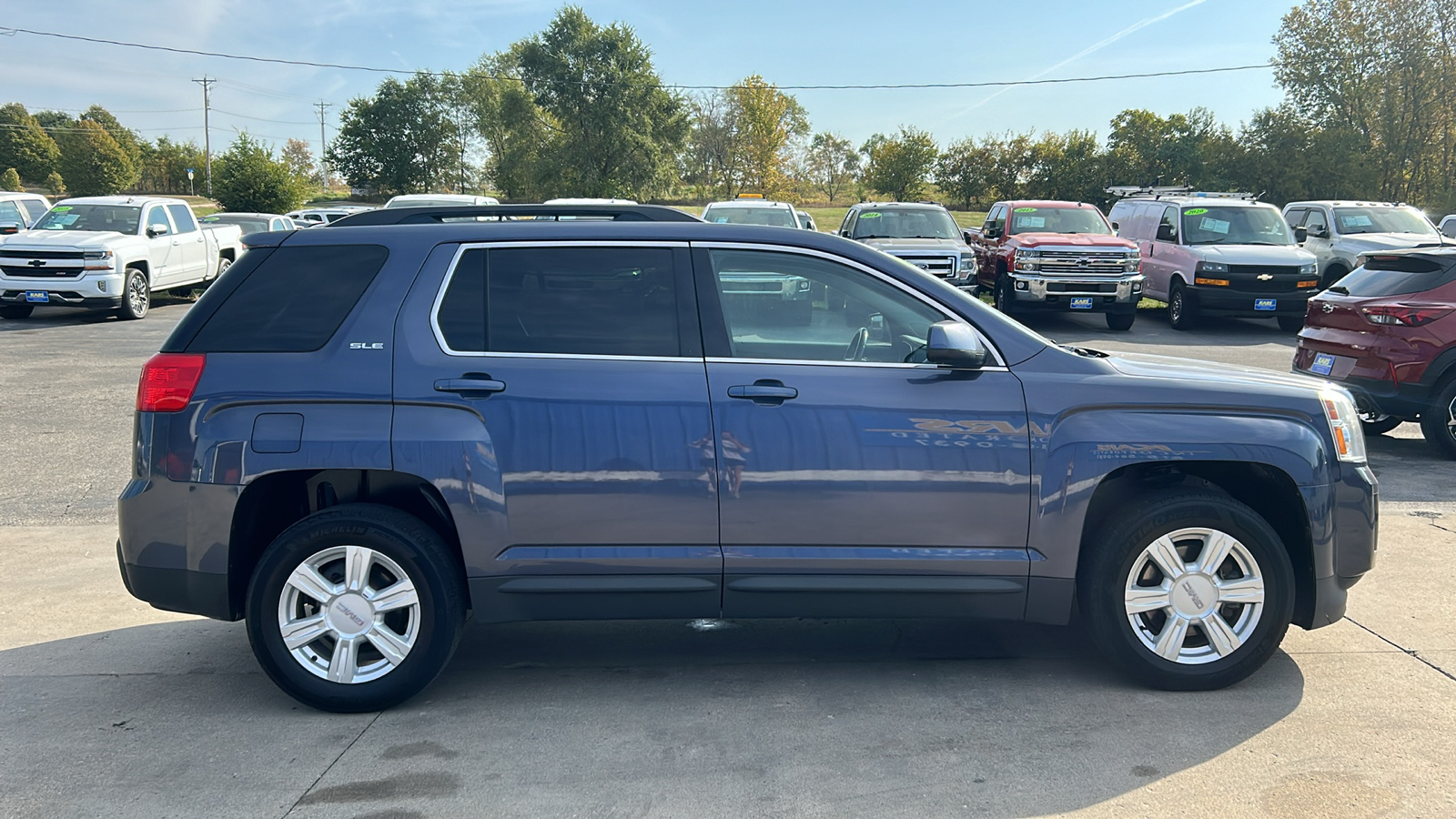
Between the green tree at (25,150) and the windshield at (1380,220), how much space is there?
9507cm

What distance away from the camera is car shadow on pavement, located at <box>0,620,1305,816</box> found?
11.0 ft

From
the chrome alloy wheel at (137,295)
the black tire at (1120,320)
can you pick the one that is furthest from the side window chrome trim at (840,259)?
the chrome alloy wheel at (137,295)

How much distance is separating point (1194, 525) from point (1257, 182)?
4328cm

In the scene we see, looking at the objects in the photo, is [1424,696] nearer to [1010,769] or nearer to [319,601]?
[1010,769]

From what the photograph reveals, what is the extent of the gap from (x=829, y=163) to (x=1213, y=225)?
189 ft

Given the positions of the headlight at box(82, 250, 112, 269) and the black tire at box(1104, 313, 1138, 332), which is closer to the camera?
the headlight at box(82, 250, 112, 269)

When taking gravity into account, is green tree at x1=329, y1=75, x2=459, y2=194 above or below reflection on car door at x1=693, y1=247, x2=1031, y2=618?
above

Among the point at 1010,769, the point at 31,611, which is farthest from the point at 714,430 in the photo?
the point at 31,611

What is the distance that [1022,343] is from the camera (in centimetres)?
405

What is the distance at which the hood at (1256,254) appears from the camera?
55.9 feet

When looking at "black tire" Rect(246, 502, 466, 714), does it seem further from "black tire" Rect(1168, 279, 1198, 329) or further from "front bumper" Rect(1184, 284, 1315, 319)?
"black tire" Rect(1168, 279, 1198, 329)

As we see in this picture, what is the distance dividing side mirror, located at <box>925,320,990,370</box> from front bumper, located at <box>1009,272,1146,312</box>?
13.9 m

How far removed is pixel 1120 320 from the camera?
1784 centimetres

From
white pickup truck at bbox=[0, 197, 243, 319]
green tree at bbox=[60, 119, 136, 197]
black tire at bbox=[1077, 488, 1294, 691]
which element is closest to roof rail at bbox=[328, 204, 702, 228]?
black tire at bbox=[1077, 488, 1294, 691]
